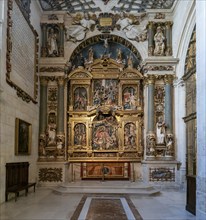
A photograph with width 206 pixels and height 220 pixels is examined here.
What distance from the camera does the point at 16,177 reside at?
11609 mm

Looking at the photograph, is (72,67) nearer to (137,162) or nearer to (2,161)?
(137,162)

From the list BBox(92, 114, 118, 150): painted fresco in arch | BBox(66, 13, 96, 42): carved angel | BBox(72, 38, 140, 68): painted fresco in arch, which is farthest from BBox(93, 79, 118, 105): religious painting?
BBox(66, 13, 96, 42): carved angel

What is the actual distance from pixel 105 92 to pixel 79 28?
9.41 ft

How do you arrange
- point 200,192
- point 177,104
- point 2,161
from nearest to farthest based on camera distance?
point 200,192 < point 2,161 < point 177,104

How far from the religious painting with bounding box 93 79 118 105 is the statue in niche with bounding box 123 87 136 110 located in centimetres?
38

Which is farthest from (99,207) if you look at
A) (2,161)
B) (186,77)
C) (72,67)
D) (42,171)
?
(72,67)

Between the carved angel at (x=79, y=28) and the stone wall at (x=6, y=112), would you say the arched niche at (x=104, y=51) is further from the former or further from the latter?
the stone wall at (x=6, y=112)

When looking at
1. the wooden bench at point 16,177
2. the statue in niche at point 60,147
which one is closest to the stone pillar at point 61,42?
the statue in niche at point 60,147

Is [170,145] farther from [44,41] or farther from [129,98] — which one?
[44,41]

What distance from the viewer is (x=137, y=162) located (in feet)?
50.9

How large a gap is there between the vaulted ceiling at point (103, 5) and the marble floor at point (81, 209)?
7.53m

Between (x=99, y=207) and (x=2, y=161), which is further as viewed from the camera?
(x=2, y=161)

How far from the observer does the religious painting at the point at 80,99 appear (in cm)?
1591

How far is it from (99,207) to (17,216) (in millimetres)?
2134
